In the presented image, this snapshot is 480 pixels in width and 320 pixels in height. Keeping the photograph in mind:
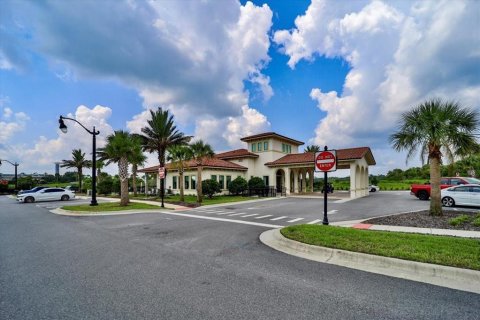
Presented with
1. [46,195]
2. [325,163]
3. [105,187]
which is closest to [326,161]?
[325,163]

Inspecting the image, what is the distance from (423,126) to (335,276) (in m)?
9.55

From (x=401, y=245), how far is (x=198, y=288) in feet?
16.3

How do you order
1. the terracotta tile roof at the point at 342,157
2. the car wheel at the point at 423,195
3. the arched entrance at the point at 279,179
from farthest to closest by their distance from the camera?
the arched entrance at the point at 279,179 → the terracotta tile roof at the point at 342,157 → the car wheel at the point at 423,195

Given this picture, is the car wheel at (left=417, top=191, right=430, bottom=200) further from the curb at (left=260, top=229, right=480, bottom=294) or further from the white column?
the curb at (left=260, top=229, right=480, bottom=294)

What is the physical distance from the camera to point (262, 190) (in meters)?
28.9

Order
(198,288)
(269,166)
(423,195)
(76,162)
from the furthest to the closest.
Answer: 1. (76,162)
2. (269,166)
3. (423,195)
4. (198,288)

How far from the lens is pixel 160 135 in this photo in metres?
27.6

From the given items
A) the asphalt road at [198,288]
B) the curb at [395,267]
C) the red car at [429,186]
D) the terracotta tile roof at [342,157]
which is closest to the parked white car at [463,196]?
the red car at [429,186]

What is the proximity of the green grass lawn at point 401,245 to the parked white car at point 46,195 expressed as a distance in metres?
29.6

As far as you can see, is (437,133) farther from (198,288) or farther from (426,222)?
(198,288)

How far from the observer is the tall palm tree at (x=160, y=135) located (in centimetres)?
2728

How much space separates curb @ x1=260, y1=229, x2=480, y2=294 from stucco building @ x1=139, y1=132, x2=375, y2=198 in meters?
22.0

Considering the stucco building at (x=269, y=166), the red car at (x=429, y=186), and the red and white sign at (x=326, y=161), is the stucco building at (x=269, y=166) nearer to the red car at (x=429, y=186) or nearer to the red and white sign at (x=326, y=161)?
the red car at (x=429, y=186)

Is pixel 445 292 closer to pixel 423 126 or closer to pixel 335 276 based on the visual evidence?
pixel 335 276
